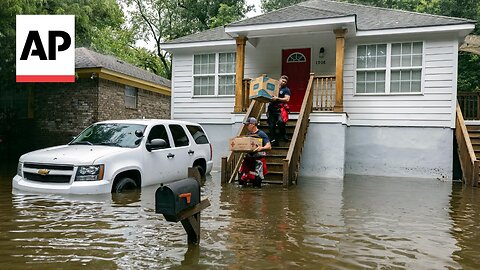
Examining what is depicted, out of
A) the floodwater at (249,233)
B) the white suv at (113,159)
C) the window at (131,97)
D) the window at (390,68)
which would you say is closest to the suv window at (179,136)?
the white suv at (113,159)

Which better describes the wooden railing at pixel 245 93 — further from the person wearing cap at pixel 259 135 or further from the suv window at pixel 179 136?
the suv window at pixel 179 136

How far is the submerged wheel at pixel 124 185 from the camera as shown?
733 centimetres

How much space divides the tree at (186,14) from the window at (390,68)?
16.9 m

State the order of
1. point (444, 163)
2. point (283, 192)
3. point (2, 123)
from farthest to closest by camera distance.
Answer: point (2, 123), point (444, 163), point (283, 192)

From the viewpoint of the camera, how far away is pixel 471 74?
2314 cm

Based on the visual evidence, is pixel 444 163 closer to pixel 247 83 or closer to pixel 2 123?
pixel 247 83

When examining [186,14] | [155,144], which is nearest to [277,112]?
[155,144]

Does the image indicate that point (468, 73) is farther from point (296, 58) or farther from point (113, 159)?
point (113, 159)

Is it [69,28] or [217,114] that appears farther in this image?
[217,114]

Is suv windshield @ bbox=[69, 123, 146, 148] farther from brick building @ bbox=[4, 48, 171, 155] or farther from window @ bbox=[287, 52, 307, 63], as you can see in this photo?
brick building @ bbox=[4, 48, 171, 155]

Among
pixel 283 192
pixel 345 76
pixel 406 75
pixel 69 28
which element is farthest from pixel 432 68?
pixel 69 28

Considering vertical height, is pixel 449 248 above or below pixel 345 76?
below

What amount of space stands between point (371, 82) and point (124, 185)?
349 inches

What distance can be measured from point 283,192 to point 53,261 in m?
5.43
